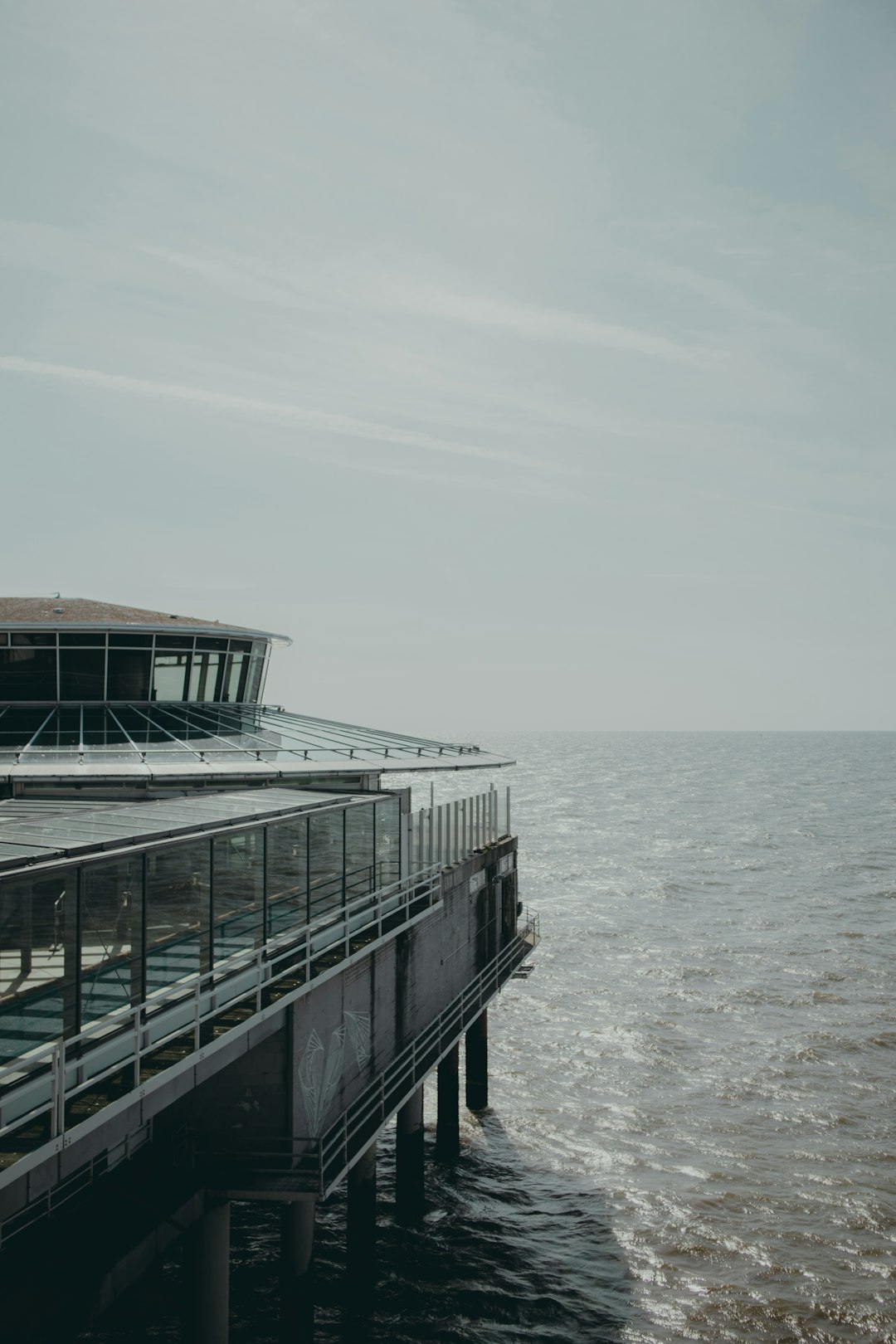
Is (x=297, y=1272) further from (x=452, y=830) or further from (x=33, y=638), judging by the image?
(x=33, y=638)

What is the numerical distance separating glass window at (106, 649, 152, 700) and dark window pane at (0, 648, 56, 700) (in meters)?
1.79

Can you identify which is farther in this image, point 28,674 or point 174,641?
point 174,641

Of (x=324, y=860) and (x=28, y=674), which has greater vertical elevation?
(x=28, y=674)

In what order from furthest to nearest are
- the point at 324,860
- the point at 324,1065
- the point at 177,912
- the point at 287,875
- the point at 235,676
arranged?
the point at 235,676, the point at 324,860, the point at 324,1065, the point at 287,875, the point at 177,912

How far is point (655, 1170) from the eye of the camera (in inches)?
1245

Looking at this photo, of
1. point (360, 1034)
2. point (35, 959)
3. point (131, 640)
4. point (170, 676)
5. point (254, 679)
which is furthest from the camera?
point (254, 679)

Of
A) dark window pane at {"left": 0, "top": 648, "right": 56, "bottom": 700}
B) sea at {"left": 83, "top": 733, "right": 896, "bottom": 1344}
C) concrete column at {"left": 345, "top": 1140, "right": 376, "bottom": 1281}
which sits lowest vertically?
sea at {"left": 83, "top": 733, "right": 896, "bottom": 1344}

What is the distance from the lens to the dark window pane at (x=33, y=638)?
36594 mm

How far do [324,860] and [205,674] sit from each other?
20.3 meters

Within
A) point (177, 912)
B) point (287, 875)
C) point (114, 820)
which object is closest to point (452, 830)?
point (287, 875)

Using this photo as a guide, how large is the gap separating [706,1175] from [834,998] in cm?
1807

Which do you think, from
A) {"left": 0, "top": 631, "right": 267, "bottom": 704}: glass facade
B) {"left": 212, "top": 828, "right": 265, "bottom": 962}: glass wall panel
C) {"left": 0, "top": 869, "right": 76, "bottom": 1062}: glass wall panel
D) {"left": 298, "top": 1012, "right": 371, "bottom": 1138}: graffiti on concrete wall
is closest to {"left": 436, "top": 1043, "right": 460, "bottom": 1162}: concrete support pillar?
{"left": 298, "top": 1012, "right": 371, "bottom": 1138}: graffiti on concrete wall

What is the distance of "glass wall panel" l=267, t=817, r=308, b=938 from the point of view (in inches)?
763

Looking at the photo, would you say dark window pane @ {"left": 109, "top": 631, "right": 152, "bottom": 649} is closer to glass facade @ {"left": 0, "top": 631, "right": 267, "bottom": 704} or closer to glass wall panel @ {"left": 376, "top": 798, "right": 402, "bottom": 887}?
glass facade @ {"left": 0, "top": 631, "right": 267, "bottom": 704}
